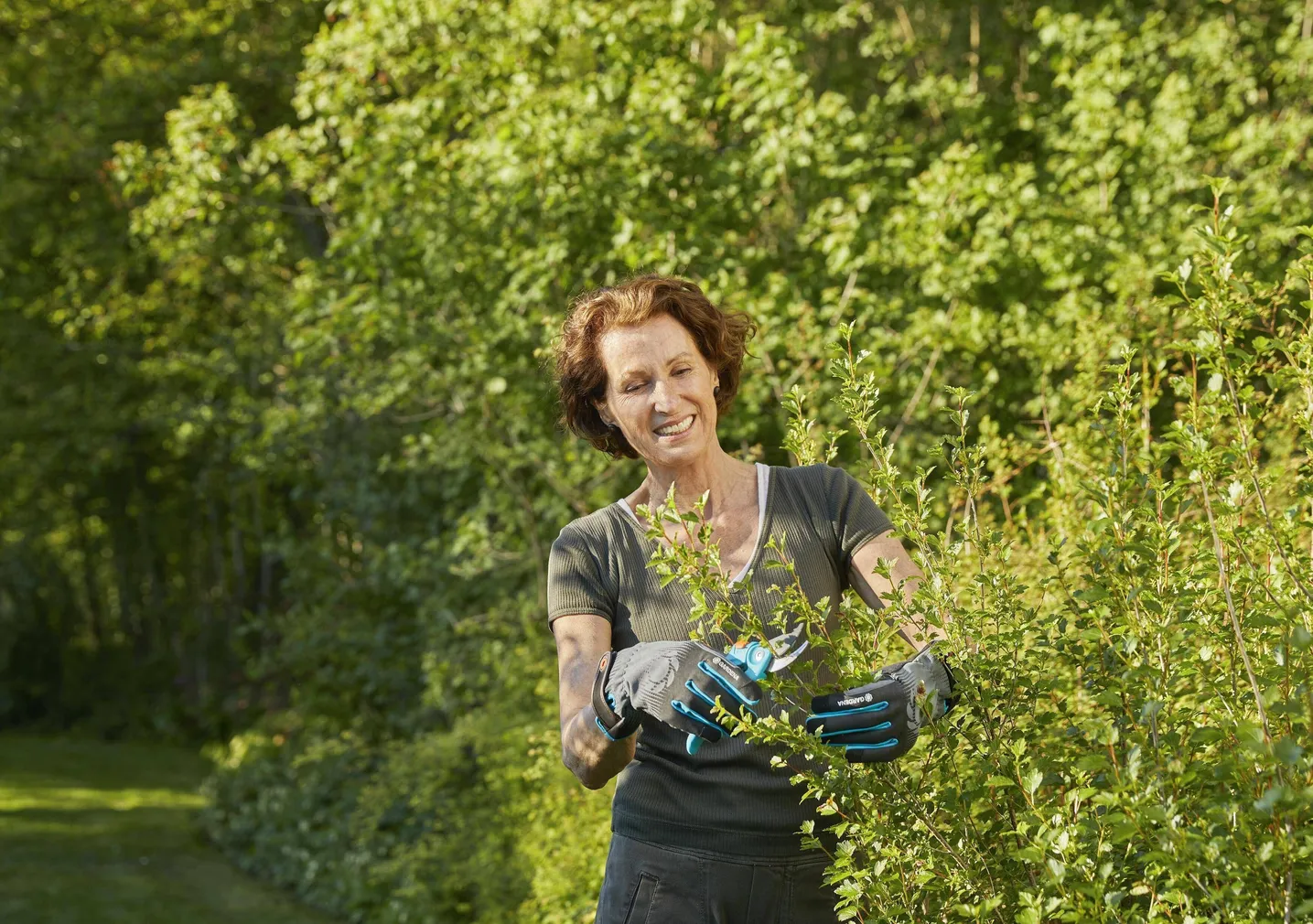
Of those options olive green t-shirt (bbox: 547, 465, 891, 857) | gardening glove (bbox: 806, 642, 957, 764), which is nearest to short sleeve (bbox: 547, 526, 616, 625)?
olive green t-shirt (bbox: 547, 465, 891, 857)

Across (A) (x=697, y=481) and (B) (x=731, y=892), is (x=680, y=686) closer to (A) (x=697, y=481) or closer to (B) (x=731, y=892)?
(B) (x=731, y=892)

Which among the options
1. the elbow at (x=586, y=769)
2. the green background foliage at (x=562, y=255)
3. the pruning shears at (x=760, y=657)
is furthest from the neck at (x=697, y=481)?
the green background foliage at (x=562, y=255)

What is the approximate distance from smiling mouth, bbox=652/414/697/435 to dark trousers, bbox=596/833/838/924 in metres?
0.70

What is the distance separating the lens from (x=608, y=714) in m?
2.03

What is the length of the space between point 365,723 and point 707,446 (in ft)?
27.5

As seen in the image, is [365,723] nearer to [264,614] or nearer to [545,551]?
[264,614]

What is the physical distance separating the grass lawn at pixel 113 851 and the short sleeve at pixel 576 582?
7.38m

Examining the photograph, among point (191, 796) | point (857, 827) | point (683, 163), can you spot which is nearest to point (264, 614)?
point (191, 796)

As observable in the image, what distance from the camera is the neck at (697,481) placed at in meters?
2.52

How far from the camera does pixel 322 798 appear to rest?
10.7 metres

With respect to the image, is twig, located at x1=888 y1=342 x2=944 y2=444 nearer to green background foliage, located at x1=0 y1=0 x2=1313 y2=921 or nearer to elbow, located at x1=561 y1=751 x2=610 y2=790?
green background foliage, located at x1=0 y1=0 x2=1313 y2=921

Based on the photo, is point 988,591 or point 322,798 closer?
point 988,591

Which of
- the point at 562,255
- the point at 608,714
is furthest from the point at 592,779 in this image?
the point at 562,255

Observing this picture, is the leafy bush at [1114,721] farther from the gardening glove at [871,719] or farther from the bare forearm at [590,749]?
the bare forearm at [590,749]
